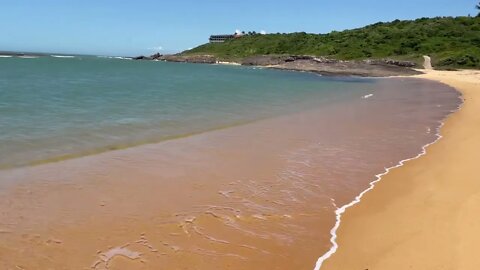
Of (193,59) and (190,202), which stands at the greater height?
(193,59)

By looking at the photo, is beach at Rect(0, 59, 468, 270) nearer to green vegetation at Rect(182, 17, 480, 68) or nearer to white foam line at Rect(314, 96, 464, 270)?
white foam line at Rect(314, 96, 464, 270)

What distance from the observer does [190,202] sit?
280 inches

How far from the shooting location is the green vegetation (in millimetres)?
69194

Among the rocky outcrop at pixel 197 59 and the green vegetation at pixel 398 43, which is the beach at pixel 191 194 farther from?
the rocky outcrop at pixel 197 59

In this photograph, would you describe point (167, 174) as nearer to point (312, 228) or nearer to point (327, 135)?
point (312, 228)

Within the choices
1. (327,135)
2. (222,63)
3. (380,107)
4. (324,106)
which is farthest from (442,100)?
(222,63)

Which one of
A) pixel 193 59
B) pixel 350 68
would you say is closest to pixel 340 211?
pixel 350 68

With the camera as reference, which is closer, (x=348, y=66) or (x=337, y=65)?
(x=348, y=66)

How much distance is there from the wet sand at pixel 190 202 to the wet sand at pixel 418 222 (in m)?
0.39

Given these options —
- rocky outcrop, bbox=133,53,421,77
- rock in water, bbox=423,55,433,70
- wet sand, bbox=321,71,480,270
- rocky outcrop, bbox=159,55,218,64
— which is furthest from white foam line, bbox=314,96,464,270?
rocky outcrop, bbox=159,55,218,64

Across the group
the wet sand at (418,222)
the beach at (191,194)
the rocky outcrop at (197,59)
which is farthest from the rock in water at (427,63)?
the wet sand at (418,222)

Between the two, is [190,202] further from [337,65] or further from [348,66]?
[337,65]

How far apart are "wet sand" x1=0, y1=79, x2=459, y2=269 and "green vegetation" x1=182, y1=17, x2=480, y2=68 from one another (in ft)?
194

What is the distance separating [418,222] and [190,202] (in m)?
3.64
